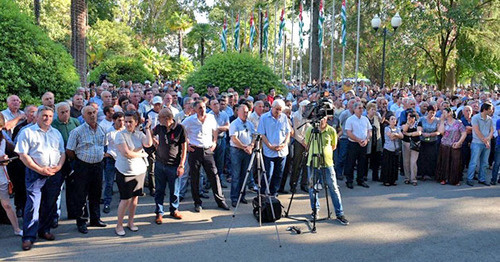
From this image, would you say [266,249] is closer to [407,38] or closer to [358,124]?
[358,124]

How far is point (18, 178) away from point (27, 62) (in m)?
3.18

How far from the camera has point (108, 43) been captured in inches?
1545

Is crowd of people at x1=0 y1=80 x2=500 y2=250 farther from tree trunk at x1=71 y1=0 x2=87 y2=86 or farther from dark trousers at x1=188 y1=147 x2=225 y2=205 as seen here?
tree trunk at x1=71 y1=0 x2=87 y2=86

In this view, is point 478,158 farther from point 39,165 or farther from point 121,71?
point 121,71

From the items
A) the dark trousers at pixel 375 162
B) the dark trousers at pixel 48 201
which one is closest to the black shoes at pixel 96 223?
the dark trousers at pixel 48 201

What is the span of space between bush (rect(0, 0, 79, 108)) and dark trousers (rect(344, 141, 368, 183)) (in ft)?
20.9

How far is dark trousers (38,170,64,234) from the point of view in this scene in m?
6.22

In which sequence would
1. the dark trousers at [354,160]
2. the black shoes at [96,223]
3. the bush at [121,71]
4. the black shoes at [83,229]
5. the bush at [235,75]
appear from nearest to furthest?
the black shoes at [83,229] < the black shoes at [96,223] < the dark trousers at [354,160] < the bush at [235,75] < the bush at [121,71]

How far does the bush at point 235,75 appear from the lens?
1540 centimetres

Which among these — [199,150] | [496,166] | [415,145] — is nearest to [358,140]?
[415,145]

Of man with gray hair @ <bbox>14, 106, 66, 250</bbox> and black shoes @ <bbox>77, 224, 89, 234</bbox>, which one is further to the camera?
black shoes @ <bbox>77, 224, 89, 234</bbox>

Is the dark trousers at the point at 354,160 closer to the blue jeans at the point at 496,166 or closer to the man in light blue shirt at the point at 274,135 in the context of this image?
the man in light blue shirt at the point at 274,135

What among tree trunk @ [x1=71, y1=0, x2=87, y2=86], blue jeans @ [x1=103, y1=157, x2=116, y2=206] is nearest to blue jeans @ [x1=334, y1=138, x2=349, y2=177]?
blue jeans @ [x1=103, y1=157, x2=116, y2=206]

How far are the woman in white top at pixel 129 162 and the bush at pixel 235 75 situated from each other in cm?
891
